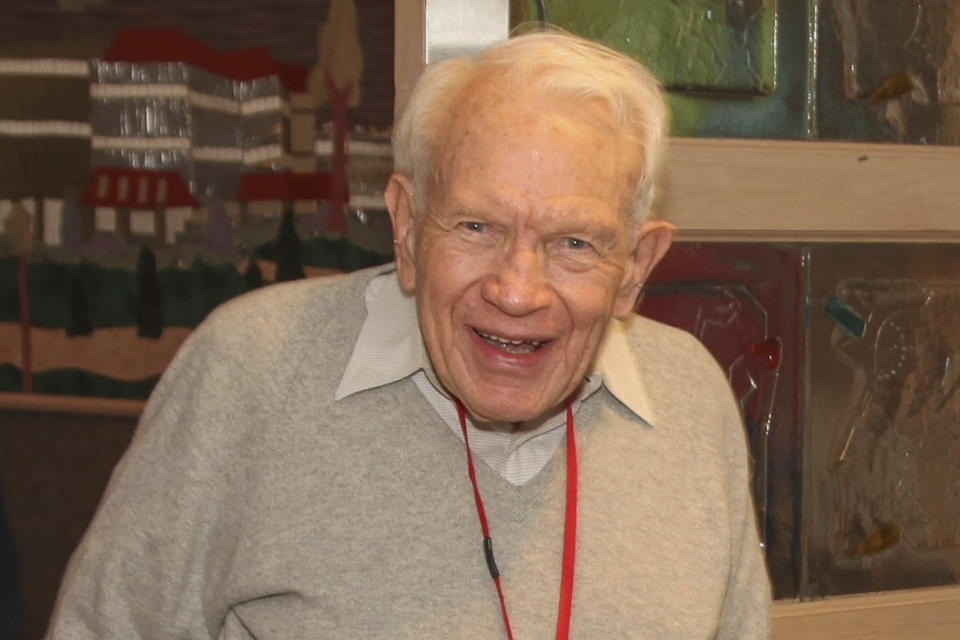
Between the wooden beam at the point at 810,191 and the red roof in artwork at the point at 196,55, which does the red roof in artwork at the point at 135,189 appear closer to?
the red roof in artwork at the point at 196,55

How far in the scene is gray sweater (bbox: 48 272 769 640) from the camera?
1486 mm

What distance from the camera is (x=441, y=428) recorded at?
60.9 inches

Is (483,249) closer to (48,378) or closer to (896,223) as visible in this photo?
(896,223)

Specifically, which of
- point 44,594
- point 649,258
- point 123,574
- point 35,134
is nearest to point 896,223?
point 649,258

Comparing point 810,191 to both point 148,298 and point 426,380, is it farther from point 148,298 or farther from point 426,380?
point 148,298

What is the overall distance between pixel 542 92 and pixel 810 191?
3.00 feet

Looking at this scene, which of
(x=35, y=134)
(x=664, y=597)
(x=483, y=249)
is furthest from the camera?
(x=35, y=134)

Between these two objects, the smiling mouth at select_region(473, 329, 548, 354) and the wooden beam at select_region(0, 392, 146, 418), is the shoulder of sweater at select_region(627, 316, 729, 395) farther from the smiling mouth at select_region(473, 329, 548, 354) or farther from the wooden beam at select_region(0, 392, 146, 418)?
the wooden beam at select_region(0, 392, 146, 418)

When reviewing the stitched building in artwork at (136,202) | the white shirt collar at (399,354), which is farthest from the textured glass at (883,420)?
the stitched building in artwork at (136,202)

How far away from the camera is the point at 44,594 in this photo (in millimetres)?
2887

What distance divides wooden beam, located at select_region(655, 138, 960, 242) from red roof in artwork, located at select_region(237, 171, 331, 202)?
0.90 meters

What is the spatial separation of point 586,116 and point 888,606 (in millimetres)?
1334

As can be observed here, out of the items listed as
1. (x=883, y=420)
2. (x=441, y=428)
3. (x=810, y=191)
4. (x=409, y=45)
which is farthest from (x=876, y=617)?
(x=409, y=45)

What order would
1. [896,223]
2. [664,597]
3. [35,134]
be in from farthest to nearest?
1. [35,134]
2. [896,223]
3. [664,597]
